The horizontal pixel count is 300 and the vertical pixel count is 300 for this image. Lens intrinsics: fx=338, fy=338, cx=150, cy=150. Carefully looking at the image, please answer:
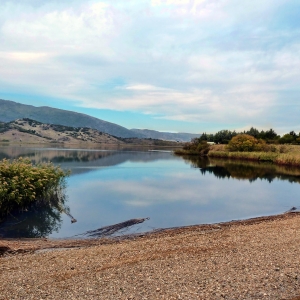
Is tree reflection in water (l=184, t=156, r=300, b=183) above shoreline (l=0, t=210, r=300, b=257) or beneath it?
above

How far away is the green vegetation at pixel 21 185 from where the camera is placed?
13.2m

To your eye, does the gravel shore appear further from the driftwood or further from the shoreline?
the driftwood

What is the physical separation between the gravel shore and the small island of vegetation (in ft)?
152

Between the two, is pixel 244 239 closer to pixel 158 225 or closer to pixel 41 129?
pixel 158 225

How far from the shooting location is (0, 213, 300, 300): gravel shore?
18.2ft

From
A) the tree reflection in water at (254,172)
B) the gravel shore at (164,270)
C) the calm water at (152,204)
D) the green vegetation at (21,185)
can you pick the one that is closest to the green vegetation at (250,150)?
the tree reflection in water at (254,172)

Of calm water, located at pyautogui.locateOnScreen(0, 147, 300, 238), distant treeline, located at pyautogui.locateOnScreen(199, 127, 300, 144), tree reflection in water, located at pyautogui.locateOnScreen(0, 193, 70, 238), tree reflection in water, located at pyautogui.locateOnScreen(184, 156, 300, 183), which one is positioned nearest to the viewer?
tree reflection in water, located at pyautogui.locateOnScreen(0, 193, 70, 238)

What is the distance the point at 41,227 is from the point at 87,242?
362 centimetres

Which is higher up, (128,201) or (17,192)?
(17,192)

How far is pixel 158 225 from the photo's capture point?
46.3 feet

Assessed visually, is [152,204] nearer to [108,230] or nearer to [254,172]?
[108,230]

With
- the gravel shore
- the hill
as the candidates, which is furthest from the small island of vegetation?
the hill

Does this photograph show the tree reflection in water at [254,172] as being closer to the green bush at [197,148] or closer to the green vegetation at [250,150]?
the green vegetation at [250,150]

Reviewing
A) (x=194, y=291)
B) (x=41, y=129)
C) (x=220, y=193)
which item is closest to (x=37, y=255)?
(x=194, y=291)
